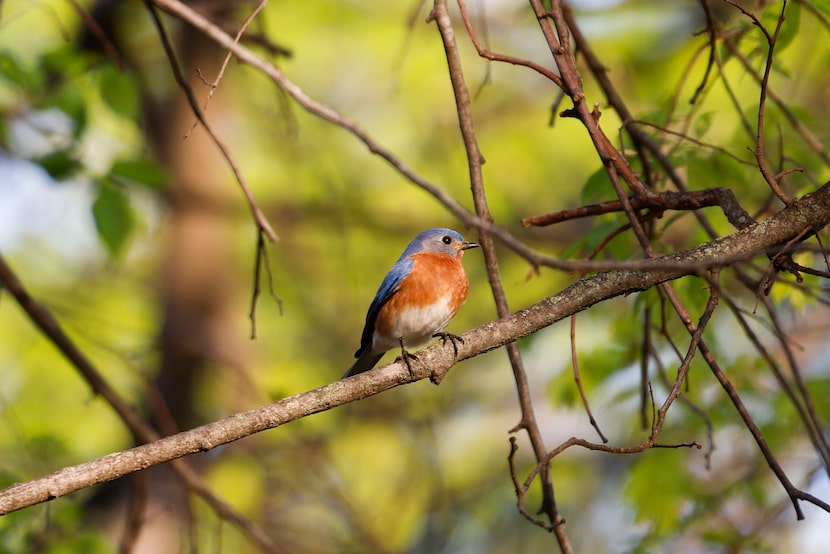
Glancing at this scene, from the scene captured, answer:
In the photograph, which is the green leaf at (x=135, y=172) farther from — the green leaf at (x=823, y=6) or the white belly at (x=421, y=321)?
the green leaf at (x=823, y=6)

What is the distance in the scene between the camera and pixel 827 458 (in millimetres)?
2902

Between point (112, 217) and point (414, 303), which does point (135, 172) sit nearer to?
point (112, 217)

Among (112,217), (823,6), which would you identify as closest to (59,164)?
(112,217)

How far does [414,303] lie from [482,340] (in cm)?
189

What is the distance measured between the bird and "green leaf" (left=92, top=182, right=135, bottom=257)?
4.50ft

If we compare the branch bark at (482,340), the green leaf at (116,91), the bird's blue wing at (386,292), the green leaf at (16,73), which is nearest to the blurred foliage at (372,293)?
the green leaf at (116,91)

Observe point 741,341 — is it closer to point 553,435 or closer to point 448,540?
point 553,435

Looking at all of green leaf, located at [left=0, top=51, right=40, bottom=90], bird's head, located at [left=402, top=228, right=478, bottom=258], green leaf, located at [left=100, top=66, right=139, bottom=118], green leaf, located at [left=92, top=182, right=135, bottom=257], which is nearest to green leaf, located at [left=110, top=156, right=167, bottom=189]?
green leaf, located at [left=92, top=182, right=135, bottom=257]

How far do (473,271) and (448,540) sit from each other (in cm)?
335

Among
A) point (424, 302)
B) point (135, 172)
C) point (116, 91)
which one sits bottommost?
point (424, 302)

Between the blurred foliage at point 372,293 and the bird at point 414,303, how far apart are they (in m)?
1.18

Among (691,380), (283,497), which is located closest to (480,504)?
(283,497)

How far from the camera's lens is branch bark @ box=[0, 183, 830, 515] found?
2500 millimetres

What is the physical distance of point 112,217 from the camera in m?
4.64
